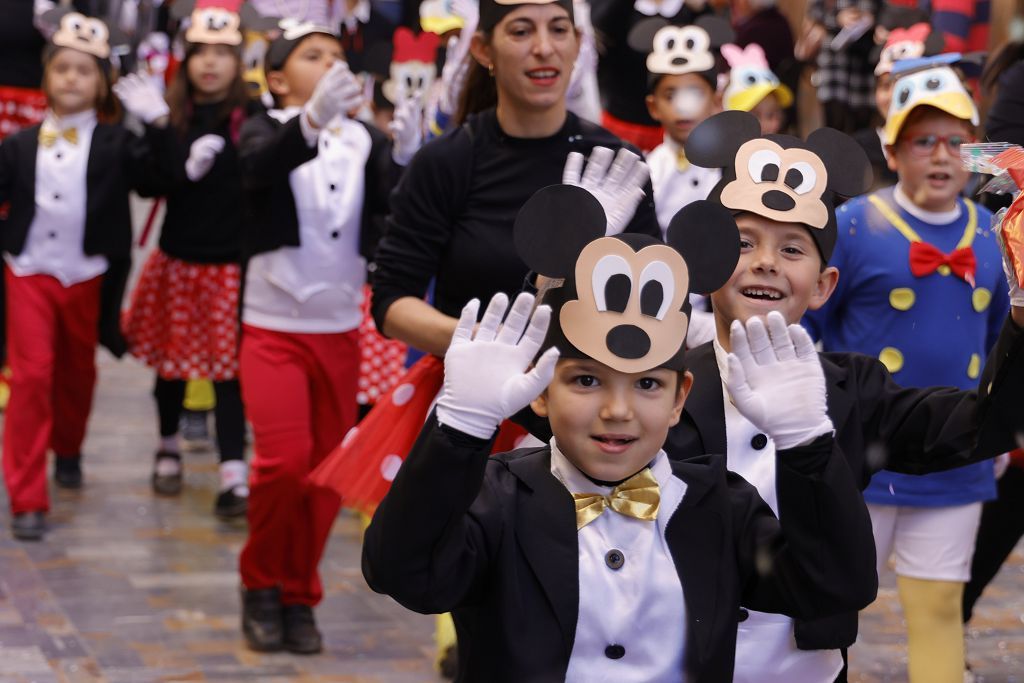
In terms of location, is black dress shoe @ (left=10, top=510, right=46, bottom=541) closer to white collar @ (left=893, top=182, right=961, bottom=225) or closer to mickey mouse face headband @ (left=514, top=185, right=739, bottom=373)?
white collar @ (left=893, top=182, right=961, bottom=225)

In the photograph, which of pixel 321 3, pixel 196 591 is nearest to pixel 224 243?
pixel 321 3

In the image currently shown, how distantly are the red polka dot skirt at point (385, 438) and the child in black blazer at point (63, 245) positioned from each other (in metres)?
2.93

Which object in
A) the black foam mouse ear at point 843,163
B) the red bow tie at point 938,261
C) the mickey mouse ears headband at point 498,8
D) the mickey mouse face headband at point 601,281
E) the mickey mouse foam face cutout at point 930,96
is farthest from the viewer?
the mickey mouse foam face cutout at point 930,96

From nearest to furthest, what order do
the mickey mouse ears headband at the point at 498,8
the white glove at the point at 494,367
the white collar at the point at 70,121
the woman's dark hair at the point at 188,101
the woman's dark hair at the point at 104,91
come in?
the white glove at the point at 494,367
the mickey mouse ears headband at the point at 498,8
the white collar at the point at 70,121
the woman's dark hair at the point at 104,91
the woman's dark hair at the point at 188,101

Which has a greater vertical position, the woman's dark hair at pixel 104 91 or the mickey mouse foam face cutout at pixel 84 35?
the mickey mouse foam face cutout at pixel 84 35

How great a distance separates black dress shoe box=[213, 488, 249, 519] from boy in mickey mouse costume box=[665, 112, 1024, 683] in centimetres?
392

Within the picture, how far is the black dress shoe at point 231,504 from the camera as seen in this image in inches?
277

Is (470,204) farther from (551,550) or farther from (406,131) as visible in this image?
(406,131)

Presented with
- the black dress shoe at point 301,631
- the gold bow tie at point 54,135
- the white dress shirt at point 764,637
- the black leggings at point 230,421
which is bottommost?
the black dress shoe at point 301,631

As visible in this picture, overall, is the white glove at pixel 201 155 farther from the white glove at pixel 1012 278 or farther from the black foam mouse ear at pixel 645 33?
the white glove at pixel 1012 278

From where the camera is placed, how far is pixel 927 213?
4914 mm

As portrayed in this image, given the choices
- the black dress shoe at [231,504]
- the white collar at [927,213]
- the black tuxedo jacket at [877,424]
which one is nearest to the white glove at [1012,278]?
the black tuxedo jacket at [877,424]

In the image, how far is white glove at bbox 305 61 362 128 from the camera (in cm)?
519

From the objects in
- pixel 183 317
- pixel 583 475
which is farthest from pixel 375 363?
pixel 583 475
